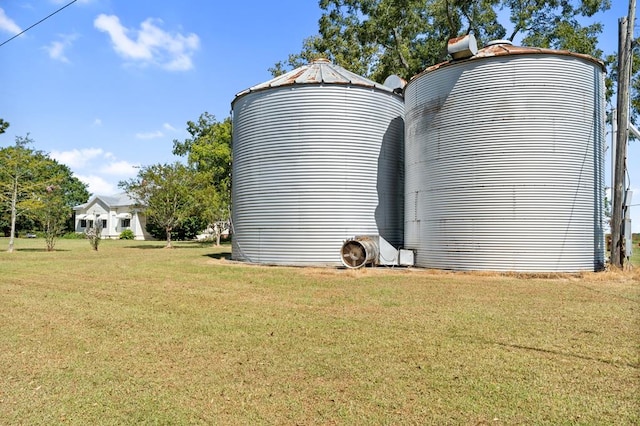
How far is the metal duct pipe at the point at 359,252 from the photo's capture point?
16.3 meters

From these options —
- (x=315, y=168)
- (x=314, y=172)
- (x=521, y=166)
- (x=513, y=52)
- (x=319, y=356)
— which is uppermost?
(x=513, y=52)

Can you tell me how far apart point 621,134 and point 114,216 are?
168ft

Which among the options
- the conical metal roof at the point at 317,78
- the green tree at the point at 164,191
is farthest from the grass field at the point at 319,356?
the green tree at the point at 164,191

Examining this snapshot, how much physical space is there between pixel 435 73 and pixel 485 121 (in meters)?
2.80

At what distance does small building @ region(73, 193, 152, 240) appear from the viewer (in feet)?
168

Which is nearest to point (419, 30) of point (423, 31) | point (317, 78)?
point (423, 31)

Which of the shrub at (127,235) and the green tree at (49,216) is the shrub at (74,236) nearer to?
the shrub at (127,235)

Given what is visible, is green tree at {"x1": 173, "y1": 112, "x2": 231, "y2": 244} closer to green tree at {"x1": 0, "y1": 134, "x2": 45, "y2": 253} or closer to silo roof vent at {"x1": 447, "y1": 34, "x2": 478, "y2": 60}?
green tree at {"x1": 0, "y1": 134, "x2": 45, "y2": 253}

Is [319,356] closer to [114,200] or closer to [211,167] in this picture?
[211,167]

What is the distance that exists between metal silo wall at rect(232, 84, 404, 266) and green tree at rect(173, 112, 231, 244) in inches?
704

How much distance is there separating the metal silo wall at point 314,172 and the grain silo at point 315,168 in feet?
0.13

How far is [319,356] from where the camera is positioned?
5770 mm

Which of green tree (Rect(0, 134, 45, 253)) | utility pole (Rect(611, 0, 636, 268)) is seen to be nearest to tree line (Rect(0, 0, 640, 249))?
green tree (Rect(0, 134, 45, 253))

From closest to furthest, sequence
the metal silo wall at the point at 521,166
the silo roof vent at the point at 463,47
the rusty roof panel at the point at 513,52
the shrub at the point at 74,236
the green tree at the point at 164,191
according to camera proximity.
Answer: the metal silo wall at the point at 521,166 → the rusty roof panel at the point at 513,52 → the silo roof vent at the point at 463,47 → the green tree at the point at 164,191 → the shrub at the point at 74,236
